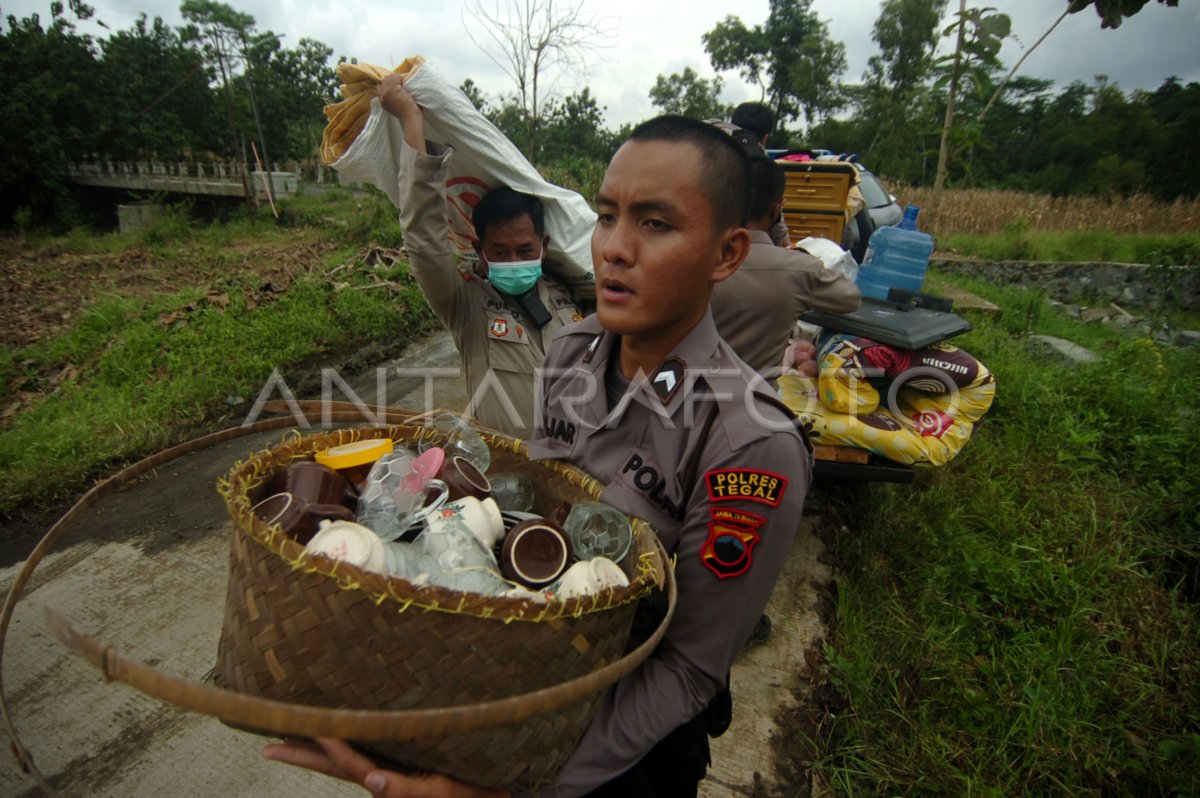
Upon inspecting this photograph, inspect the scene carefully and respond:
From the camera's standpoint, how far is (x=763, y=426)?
3.42ft

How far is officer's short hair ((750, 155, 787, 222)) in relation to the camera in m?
2.50

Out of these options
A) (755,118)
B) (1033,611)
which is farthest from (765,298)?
(755,118)

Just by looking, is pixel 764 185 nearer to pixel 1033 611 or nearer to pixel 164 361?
pixel 1033 611

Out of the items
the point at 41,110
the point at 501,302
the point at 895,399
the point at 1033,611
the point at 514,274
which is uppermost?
the point at 41,110

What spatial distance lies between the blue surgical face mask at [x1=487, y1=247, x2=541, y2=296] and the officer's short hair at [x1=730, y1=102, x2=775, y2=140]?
232 cm

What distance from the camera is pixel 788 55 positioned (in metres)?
30.6

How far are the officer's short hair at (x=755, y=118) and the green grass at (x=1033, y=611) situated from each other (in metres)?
Result: 2.40

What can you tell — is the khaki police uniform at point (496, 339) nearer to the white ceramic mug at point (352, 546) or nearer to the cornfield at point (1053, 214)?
the white ceramic mug at point (352, 546)

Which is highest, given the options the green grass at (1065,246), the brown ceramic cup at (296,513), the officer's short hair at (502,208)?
the officer's short hair at (502,208)

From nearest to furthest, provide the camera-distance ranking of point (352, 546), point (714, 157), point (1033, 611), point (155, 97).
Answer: point (352, 546) < point (714, 157) < point (1033, 611) < point (155, 97)

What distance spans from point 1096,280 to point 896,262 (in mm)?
8112

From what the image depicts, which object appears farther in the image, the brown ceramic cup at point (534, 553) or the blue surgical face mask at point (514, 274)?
the blue surgical face mask at point (514, 274)

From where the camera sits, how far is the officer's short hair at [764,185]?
2502 millimetres

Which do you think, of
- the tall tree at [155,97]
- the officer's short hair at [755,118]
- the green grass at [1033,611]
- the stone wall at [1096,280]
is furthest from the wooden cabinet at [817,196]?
the tall tree at [155,97]
